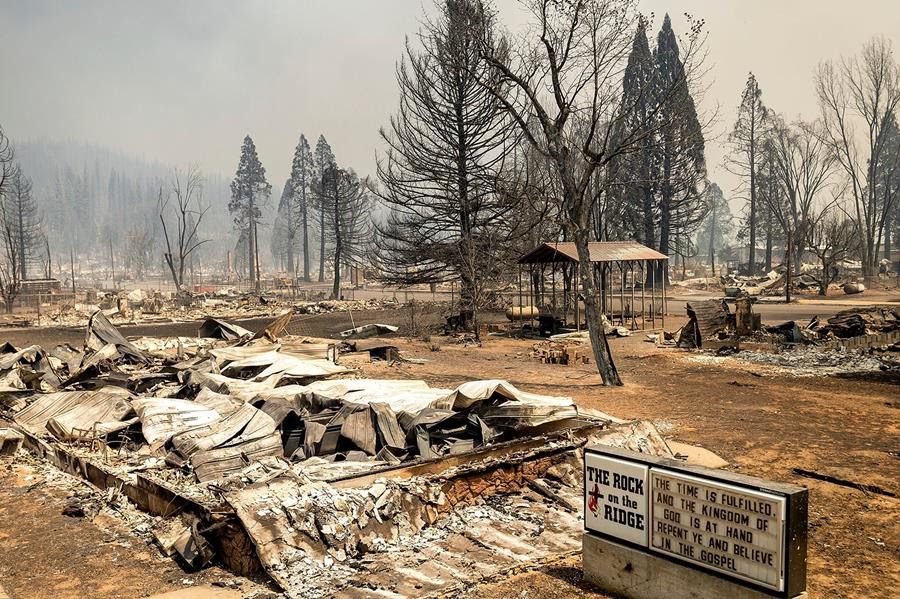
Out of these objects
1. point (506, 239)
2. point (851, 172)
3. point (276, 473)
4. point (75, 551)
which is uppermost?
point (851, 172)

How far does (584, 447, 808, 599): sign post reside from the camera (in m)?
4.21

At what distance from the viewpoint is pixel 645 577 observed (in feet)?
16.1

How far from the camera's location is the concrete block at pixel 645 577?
450cm

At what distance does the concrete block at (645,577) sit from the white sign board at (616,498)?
0.11 m

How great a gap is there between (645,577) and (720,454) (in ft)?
15.6

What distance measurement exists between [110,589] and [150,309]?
39.0 metres

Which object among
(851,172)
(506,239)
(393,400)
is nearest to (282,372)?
(393,400)

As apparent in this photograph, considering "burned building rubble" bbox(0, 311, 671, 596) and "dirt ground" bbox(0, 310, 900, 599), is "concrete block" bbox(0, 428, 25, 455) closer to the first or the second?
"burned building rubble" bbox(0, 311, 671, 596)

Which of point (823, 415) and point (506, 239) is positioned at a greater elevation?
point (506, 239)

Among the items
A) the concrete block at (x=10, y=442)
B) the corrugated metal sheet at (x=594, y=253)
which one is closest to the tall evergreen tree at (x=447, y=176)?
the corrugated metal sheet at (x=594, y=253)

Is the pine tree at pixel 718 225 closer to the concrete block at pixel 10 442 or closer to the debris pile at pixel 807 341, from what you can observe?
the debris pile at pixel 807 341

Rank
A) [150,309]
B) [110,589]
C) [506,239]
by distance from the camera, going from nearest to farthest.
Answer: [110,589] < [506,239] < [150,309]

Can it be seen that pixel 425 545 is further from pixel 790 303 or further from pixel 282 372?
pixel 790 303

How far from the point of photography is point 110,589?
18.5 ft
